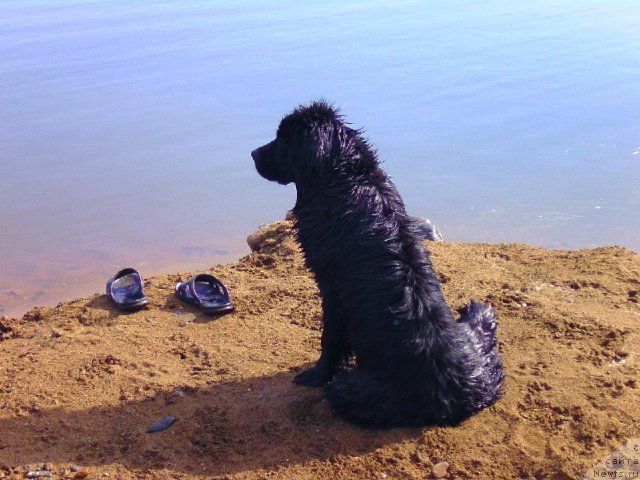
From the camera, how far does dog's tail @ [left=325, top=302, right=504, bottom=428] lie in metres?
4.20

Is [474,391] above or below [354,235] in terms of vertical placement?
below

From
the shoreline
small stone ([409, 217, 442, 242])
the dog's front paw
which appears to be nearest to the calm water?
the shoreline

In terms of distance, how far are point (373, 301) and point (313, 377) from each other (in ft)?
2.86

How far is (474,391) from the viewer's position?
4.32 metres

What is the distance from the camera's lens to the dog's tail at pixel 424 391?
420 cm

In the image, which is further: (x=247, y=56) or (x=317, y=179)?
(x=247, y=56)

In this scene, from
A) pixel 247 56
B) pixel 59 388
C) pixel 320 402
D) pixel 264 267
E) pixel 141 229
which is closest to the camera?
pixel 320 402

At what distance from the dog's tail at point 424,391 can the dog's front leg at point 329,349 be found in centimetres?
32

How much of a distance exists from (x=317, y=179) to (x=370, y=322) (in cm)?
94

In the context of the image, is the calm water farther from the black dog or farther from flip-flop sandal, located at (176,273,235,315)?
the black dog

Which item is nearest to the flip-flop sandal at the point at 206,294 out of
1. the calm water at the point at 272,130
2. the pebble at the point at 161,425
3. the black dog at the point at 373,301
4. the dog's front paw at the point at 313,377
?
the dog's front paw at the point at 313,377

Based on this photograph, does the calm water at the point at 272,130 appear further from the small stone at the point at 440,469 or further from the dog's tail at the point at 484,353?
the small stone at the point at 440,469

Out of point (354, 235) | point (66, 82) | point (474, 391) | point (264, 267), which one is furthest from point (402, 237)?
point (66, 82)

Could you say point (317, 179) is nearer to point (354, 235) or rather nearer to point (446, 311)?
point (354, 235)
